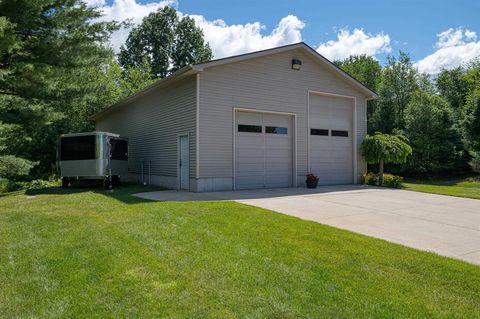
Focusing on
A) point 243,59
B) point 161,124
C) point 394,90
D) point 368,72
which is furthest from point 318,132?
point 368,72

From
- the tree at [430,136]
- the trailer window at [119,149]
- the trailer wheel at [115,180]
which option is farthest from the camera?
the tree at [430,136]

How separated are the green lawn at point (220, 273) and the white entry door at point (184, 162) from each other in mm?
5811

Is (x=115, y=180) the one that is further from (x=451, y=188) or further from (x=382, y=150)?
(x=451, y=188)

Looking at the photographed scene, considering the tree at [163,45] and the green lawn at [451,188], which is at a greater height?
the tree at [163,45]

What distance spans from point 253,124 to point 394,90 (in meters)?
19.2

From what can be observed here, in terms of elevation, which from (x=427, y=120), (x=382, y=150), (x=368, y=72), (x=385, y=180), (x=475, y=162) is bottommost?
(x=385, y=180)

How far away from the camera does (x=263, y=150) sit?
13.2m

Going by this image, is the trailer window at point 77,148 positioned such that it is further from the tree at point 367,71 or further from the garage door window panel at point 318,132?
the tree at point 367,71

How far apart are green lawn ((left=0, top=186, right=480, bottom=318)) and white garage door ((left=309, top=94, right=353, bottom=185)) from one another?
8455 millimetres

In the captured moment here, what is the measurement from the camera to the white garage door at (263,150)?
12.7 m

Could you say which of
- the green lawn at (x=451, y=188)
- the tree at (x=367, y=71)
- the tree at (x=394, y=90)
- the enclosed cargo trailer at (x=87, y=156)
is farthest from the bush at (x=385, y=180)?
the tree at (x=367, y=71)

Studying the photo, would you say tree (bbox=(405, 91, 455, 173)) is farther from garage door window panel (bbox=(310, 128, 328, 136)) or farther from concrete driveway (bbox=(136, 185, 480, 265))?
concrete driveway (bbox=(136, 185, 480, 265))

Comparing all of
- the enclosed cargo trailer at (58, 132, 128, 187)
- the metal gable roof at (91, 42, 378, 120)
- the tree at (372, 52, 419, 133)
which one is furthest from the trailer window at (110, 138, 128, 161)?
the tree at (372, 52, 419, 133)

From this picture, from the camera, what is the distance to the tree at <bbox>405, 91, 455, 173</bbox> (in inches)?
858
